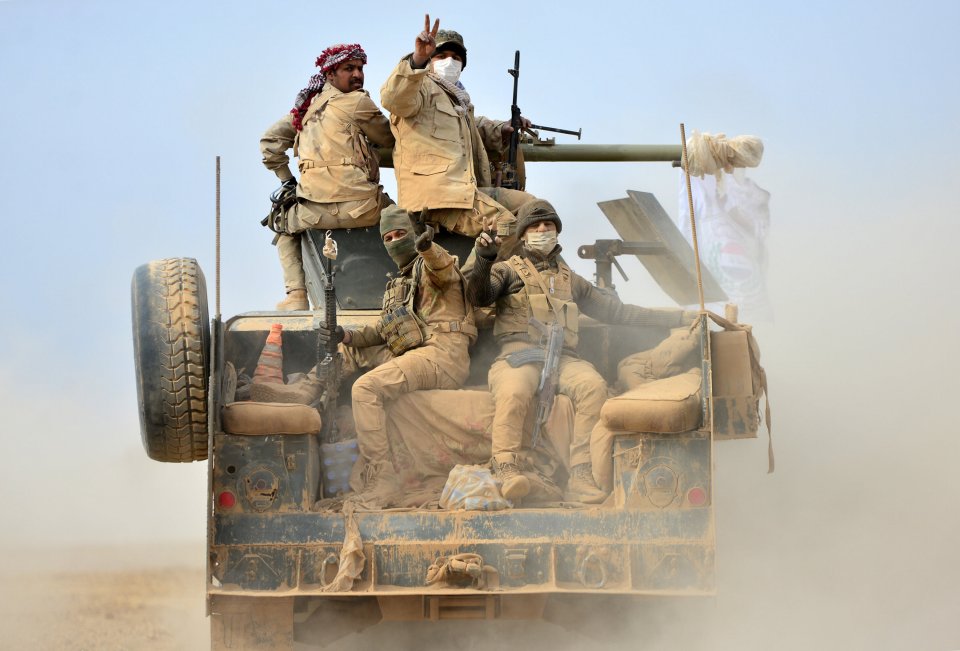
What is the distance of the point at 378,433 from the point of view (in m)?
8.22

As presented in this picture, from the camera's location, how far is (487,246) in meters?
8.41

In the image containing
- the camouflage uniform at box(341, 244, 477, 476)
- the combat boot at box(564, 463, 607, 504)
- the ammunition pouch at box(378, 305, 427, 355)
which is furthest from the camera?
the ammunition pouch at box(378, 305, 427, 355)

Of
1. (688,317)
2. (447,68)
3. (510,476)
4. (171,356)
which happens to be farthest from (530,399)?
(447,68)

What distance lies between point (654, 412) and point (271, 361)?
1970 mm

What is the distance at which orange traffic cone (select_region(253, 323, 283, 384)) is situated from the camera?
334 inches

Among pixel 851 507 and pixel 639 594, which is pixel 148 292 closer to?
pixel 639 594

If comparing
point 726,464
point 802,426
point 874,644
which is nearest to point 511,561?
point 874,644

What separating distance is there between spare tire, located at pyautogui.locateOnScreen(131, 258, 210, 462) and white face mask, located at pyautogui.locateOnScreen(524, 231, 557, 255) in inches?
69.0

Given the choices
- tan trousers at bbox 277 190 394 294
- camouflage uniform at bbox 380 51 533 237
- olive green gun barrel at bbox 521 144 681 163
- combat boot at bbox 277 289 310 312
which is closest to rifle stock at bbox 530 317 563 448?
camouflage uniform at bbox 380 51 533 237

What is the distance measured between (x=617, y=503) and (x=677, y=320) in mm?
1386

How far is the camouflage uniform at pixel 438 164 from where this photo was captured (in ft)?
31.9

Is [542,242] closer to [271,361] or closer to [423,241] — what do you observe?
[423,241]

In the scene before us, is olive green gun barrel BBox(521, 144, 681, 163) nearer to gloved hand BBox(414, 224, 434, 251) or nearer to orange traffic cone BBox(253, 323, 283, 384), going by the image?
gloved hand BBox(414, 224, 434, 251)

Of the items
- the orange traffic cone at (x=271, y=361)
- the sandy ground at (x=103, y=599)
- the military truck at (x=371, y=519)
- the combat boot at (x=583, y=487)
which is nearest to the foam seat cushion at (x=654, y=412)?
the military truck at (x=371, y=519)
